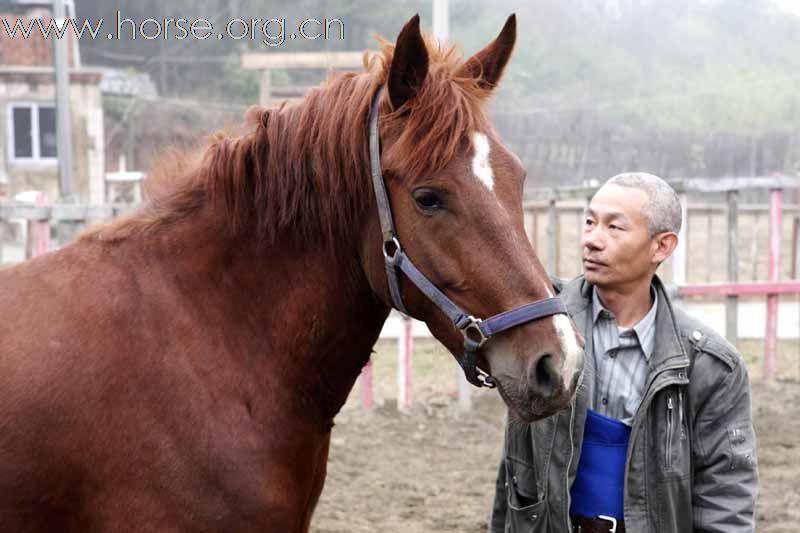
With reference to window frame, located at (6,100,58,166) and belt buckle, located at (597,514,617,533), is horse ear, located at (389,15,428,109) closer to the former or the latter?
belt buckle, located at (597,514,617,533)

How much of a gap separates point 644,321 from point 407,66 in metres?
1.00

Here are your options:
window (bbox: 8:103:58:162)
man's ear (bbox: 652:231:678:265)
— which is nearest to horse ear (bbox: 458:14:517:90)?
man's ear (bbox: 652:231:678:265)

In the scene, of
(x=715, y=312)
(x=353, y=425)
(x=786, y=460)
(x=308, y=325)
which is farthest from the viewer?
(x=715, y=312)

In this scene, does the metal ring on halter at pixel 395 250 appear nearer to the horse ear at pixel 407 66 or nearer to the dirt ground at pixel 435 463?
the horse ear at pixel 407 66

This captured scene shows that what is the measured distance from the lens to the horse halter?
6.87 ft

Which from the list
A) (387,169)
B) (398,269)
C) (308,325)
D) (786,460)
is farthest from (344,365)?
(786,460)

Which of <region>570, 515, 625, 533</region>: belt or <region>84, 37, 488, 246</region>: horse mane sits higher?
<region>84, 37, 488, 246</region>: horse mane

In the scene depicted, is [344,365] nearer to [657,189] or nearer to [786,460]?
[657,189]

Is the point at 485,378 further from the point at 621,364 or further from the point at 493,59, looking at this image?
the point at 493,59

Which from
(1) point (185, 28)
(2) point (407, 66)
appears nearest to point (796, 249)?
(1) point (185, 28)

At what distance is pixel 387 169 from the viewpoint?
2277 mm

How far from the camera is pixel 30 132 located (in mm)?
22703

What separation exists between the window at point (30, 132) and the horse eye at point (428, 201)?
22.5 m

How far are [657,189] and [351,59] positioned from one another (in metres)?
9.88
